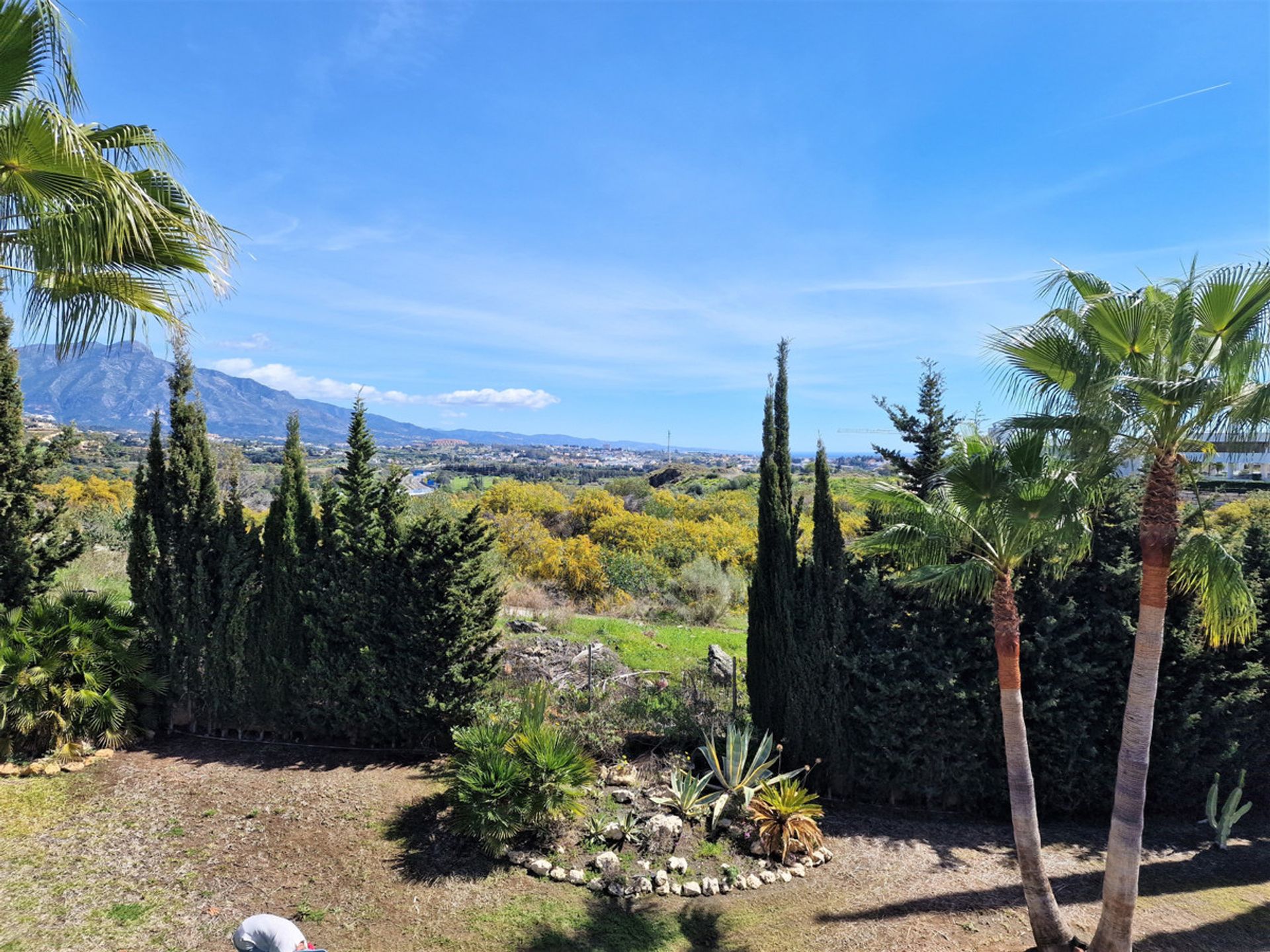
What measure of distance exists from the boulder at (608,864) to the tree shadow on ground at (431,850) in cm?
94

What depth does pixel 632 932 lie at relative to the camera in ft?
17.9

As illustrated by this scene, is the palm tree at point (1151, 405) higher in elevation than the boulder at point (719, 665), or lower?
higher

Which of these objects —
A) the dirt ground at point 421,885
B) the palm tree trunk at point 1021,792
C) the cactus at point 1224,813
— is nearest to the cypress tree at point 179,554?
the dirt ground at point 421,885

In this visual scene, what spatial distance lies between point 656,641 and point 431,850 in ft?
25.8

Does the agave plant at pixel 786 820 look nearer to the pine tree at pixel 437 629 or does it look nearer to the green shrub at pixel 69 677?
the pine tree at pixel 437 629

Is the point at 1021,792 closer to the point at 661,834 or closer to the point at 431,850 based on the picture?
the point at 661,834

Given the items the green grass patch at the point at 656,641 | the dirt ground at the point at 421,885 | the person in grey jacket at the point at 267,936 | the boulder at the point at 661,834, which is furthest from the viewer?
the green grass patch at the point at 656,641

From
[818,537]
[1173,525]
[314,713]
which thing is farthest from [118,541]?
[1173,525]

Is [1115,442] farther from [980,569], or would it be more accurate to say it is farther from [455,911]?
[455,911]

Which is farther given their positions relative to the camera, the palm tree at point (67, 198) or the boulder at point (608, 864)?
the boulder at point (608, 864)

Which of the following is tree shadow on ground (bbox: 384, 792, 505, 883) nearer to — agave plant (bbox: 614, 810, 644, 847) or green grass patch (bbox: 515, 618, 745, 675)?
agave plant (bbox: 614, 810, 644, 847)

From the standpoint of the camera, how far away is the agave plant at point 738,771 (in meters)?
7.13

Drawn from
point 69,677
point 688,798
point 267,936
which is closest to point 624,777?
point 688,798

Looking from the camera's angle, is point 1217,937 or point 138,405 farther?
point 138,405
